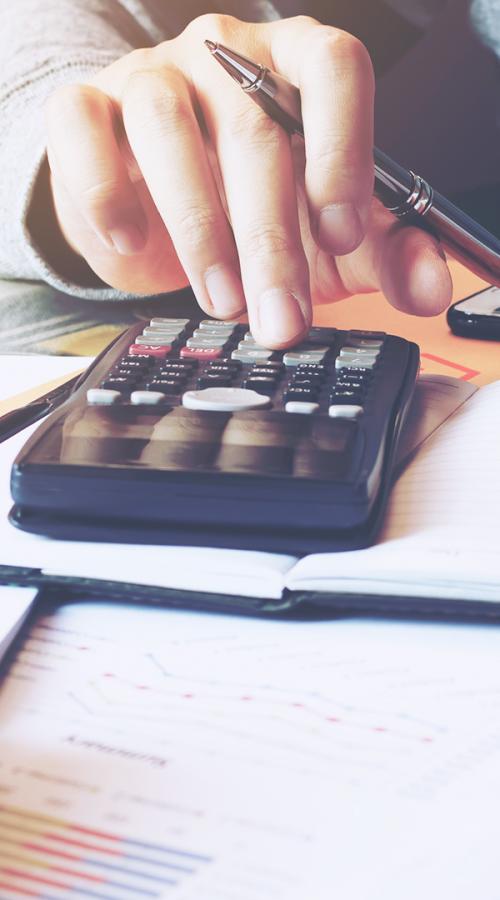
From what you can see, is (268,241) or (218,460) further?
(268,241)

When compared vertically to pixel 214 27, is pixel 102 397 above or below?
below

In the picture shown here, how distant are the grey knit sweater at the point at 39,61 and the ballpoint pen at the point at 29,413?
0.21 meters

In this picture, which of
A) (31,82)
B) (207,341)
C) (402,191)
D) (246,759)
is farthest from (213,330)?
(31,82)

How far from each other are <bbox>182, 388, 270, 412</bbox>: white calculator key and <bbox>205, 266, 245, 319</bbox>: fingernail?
0.31 feet

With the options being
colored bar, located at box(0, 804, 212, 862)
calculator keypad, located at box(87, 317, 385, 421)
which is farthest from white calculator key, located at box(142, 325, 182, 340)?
colored bar, located at box(0, 804, 212, 862)

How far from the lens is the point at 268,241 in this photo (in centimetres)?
36

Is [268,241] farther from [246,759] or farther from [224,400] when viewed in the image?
[246,759]

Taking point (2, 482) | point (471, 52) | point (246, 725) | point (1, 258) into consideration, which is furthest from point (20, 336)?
point (471, 52)

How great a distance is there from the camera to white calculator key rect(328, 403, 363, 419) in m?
0.27

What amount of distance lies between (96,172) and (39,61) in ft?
0.88

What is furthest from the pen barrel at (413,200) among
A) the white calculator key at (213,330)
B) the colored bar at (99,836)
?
the colored bar at (99,836)

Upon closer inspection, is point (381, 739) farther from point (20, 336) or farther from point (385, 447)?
point (20, 336)

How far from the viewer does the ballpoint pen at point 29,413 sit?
1.06 ft

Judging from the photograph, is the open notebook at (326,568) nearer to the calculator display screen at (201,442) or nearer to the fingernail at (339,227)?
the calculator display screen at (201,442)
